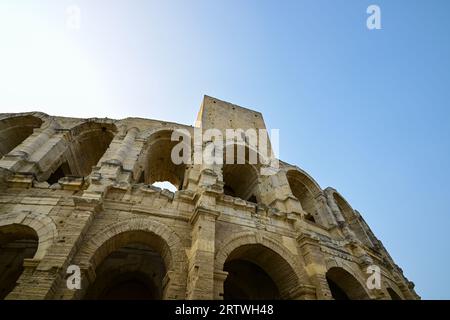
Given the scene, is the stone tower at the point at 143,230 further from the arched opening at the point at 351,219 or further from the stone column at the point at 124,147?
the arched opening at the point at 351,219

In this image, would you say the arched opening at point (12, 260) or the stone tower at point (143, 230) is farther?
the arched opening at point (12, 260)

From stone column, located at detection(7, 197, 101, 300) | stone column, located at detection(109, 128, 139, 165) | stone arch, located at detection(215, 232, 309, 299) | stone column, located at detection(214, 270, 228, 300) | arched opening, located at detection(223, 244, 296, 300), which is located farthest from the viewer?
stone column, located at detection(109, 128, 139, 165)

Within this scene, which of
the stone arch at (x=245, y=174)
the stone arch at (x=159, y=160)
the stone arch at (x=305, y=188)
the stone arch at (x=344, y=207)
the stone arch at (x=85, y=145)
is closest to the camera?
the stone arch at (x=85, y=145)

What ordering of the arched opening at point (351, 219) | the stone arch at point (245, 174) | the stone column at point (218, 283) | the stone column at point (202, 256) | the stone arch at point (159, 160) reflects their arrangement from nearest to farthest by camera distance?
the stone column at point (202, 256) → the stone column at point (218, 283) → the stone arch at point (159, 160) → the stone arch at point (245, 174) → the arched opening at point (351, 219)

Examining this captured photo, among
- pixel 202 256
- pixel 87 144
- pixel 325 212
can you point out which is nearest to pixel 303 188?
pixel 325 212

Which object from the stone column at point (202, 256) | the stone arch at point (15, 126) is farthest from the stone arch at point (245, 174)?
the stone arch at point (15, 126)

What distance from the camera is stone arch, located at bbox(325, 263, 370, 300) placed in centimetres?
888

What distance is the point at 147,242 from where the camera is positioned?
23.8ft

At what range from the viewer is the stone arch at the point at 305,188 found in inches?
523

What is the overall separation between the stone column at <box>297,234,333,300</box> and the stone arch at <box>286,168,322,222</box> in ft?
16.9

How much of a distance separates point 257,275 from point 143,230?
206 inches

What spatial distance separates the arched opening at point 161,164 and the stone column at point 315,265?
6.65 metres

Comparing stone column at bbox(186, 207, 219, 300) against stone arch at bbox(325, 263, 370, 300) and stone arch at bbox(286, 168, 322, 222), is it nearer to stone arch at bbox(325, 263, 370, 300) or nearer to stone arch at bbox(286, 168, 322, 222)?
stone arch at bbox(325, 263, 370, 300)

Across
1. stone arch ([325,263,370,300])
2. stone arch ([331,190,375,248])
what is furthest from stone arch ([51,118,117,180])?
stone arch ([331,190,375,248])
